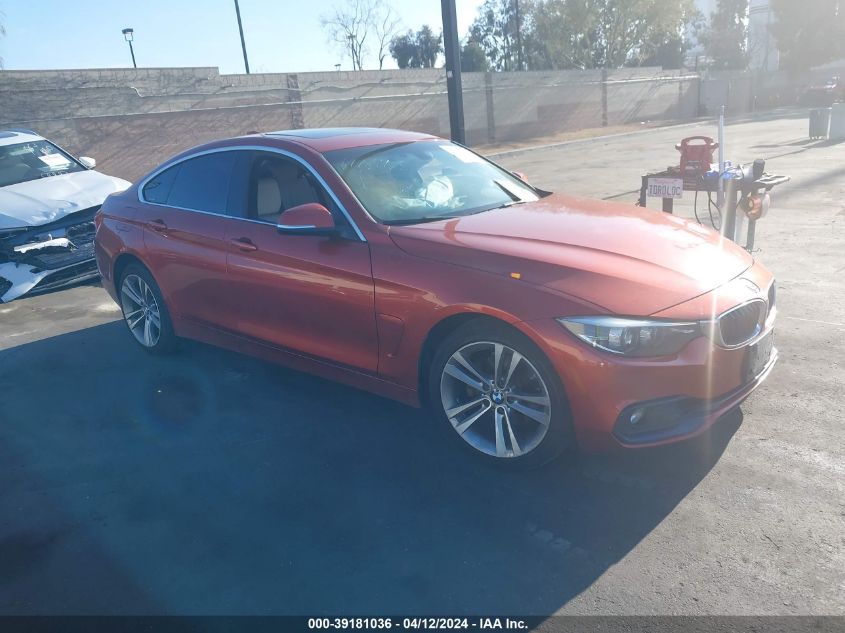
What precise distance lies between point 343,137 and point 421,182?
71 cm

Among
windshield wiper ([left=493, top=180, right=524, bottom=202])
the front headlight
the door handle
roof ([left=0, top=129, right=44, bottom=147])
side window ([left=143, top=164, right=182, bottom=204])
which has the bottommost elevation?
the front headlight

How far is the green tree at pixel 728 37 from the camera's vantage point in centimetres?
6450

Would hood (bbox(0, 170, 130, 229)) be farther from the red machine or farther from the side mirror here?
the red machine

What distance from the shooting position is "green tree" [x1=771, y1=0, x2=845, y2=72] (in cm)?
5809

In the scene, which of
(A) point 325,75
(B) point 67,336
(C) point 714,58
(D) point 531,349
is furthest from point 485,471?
(C) point 714,58

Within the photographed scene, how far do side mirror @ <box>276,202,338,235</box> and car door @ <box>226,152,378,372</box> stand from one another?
9 centimetres

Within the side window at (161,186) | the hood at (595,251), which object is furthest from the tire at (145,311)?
the hood at (595,251)

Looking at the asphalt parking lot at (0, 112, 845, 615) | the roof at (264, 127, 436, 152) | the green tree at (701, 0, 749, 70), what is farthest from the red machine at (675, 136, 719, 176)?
the green tree at (701, 0, 749, 70)

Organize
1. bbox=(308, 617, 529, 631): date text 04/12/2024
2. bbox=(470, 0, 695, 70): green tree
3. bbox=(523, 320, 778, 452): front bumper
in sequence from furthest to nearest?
bbox=(470, 0, 695, 70): green tree, bbox=(523, 320, 778, 452): front bumper, bbox=(308, 617, 529, 631): date text 04/12/2024

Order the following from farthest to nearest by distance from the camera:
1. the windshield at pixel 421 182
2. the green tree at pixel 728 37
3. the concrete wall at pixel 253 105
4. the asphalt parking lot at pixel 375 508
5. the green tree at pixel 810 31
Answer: the green tree at pixel 728 37 → the green tree at pixel 810 31 → the concrete wall at pixel 253 105 → the windshield at pixel 421 182 → the asphalt parking lot at pixel 375 508

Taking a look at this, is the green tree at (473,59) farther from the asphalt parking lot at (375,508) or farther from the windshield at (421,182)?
the asphalt parking lot at (375,508)

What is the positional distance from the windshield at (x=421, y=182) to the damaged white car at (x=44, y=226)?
5.34 meters

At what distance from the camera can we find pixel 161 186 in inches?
228

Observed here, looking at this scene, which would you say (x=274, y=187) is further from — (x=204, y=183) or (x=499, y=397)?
(x=499, y=397)
